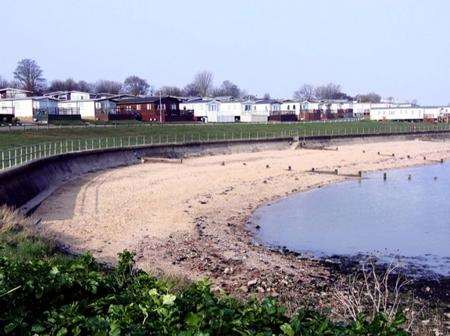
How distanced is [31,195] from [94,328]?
84.7ft

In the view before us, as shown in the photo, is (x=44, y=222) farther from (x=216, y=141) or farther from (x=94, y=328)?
(x=216, y=141)

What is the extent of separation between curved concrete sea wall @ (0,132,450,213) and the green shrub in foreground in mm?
19164

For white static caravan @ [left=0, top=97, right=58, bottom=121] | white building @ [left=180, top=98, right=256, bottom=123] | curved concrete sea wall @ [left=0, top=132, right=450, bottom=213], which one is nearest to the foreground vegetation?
curved concrete sea wall @ [left=0, top=132, right=450, bottom=213]

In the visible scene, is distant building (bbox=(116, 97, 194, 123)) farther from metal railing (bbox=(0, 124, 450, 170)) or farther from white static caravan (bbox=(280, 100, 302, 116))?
white static caravan (bbox=(280, 100, 302, 116))

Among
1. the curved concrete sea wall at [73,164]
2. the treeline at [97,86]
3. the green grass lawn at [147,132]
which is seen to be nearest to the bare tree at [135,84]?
the treeline at [97,86]

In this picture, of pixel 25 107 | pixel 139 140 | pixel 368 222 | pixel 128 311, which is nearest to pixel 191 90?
pixel 25 107

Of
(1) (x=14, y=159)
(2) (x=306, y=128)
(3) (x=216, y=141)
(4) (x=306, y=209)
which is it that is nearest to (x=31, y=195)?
(1) (x=14, y=159)

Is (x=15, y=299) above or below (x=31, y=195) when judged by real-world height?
above

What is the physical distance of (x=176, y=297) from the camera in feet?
20.3

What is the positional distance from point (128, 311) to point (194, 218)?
2048 cm

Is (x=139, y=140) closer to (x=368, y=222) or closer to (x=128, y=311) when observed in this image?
(x=368, y=222)

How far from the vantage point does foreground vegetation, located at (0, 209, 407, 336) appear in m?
5.35

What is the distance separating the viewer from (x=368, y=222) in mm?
27344

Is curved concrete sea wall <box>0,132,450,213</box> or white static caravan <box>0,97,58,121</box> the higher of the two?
white static caravan <box>0,97,58,121</box>
